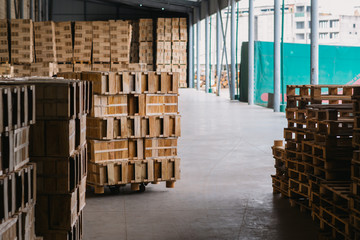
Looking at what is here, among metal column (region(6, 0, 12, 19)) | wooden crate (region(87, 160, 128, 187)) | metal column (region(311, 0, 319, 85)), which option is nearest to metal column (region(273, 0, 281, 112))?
metal column (region(311, 0, 319, 85))

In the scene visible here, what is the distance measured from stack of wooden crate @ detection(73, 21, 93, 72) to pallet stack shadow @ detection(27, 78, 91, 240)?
19226 millimetres

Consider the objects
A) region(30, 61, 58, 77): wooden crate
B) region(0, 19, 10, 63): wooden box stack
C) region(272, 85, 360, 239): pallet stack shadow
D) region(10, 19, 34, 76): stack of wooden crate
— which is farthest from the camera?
region(10, 19, 34, 76): stack of wooden crate

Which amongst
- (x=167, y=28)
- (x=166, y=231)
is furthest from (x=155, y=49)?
(x=166, y=231)

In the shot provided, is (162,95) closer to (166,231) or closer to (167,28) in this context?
(166,231)

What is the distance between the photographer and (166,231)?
5547 millimetres

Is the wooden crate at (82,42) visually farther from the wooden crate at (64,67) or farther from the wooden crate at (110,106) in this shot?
the wooden crate at (110,106)

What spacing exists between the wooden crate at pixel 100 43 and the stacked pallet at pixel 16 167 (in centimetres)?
1973

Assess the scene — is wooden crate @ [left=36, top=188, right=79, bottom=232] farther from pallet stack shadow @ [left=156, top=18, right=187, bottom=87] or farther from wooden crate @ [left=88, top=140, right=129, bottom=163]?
pallet stack shadow @ [left=156, top=18, right=187, bottom=87]

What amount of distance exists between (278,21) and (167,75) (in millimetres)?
11489

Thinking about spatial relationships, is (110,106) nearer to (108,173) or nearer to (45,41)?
(108,173)

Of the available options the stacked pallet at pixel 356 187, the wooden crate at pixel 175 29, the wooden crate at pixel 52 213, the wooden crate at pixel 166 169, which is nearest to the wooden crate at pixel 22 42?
the wooden crate at pixel 175 29

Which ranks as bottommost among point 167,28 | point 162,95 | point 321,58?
point 162,95

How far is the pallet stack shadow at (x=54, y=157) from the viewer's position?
4145mm

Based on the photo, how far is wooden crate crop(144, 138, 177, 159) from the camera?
729 centimetres
